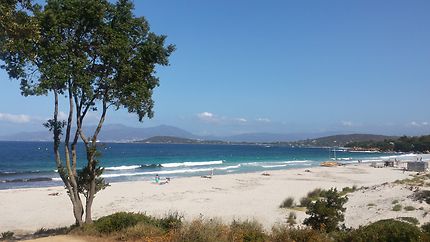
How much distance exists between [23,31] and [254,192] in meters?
25.3

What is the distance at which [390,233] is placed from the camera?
7543 mm

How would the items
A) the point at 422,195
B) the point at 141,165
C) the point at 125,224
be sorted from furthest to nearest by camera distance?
the point at 141,165
the point at 422,195
the point at 125,224

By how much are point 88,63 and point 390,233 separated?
785 centimetres

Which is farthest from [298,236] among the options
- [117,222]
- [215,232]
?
[117,222]

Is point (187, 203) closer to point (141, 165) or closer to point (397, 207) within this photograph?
point (397, 207)

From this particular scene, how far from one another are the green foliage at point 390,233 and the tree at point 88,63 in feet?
21.1

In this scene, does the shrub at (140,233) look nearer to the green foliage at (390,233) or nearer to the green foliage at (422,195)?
the green foliage at (390,233)

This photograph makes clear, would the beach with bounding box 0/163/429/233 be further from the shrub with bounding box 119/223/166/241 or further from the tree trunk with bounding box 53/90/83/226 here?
the shrub with bounding box 119/223/166/241

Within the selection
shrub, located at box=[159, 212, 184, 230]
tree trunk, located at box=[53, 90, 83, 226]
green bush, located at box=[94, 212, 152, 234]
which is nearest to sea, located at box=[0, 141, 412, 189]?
tree trunk, located at box=[53, 90, 83, 226]

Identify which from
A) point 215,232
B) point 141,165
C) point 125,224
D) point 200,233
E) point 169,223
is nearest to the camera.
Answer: point 200,233

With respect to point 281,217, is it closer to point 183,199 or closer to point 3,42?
point 183,199

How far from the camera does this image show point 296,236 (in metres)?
8.58

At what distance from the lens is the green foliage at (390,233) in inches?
285

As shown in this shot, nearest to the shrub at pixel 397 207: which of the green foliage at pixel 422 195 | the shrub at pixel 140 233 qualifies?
the green foliage at pixel 422 195
